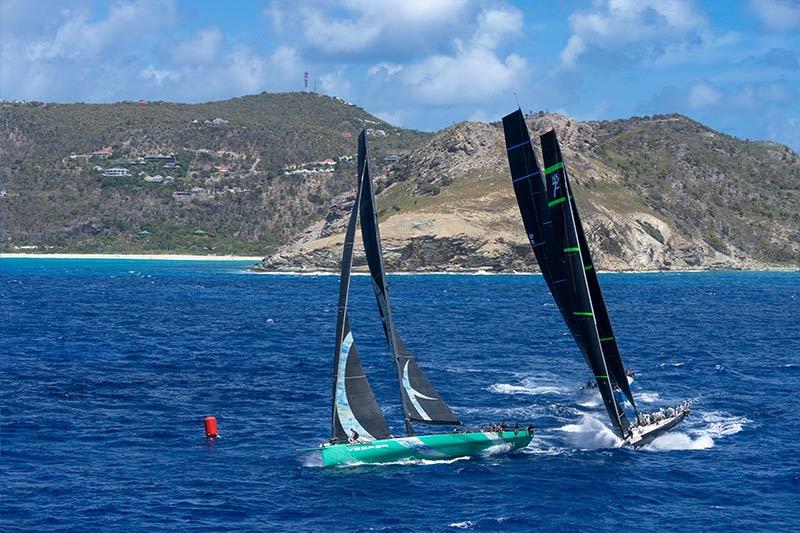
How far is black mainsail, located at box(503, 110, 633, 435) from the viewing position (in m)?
47.3

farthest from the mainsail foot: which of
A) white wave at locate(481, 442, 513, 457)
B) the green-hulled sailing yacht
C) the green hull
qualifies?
the green-hulled sailing yacht

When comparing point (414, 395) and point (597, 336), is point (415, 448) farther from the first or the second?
point (597, 336)

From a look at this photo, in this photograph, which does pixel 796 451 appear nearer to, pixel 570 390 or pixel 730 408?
pixel 730 408

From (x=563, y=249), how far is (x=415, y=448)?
11.1 meters

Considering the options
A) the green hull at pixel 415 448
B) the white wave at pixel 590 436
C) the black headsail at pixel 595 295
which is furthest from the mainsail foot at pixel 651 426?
the green hull at pixel 415 448

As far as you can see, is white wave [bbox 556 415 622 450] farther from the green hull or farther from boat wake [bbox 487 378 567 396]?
boat wake [bbox 487 378 567 396]

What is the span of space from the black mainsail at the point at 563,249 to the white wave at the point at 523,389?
1365 centimetres

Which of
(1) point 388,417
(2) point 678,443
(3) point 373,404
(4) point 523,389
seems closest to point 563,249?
(2) point 678,443

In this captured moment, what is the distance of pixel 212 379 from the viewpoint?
66188 mm

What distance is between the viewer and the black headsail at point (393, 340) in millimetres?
43031

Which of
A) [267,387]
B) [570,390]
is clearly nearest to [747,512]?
[570,390]

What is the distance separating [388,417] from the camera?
5422 cm

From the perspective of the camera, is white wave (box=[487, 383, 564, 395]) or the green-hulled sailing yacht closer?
the green-hulled sailing yacht

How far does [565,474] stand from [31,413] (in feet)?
88.1
